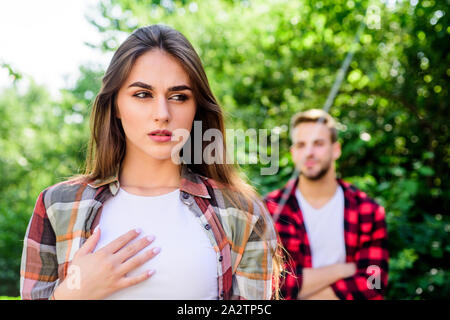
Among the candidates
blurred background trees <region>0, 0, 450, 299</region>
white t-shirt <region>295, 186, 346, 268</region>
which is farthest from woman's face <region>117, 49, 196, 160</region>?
blurred background trees <region>0, 0, 450, 299</region>

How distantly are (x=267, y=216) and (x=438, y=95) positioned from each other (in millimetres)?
4012

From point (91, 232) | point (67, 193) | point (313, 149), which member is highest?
point (313, 149)

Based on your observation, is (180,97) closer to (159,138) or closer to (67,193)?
(159,138)

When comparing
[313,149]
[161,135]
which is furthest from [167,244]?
[313,149]

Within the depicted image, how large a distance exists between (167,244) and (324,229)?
5.45 ft

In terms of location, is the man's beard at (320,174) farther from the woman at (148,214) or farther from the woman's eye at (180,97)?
the woman's eye at (180,97)

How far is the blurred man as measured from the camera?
245cm

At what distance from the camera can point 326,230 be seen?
268cm

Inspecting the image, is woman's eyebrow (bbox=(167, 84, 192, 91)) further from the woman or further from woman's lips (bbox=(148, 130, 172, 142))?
woman's lips (bbox=(148, 130, 172, 142))

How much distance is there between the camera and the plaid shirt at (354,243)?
244 cm

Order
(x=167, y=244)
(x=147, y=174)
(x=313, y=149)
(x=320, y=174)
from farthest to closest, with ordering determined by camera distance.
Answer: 1. (x=313, y=149)
2. (x=320, y=174)
3. (x=147, y=174)
4. (x=167, y=244)

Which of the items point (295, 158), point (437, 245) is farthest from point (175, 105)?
point (437, 245)

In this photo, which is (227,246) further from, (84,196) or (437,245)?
(437,245)

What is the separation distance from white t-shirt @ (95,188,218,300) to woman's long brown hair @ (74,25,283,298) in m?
0.15
